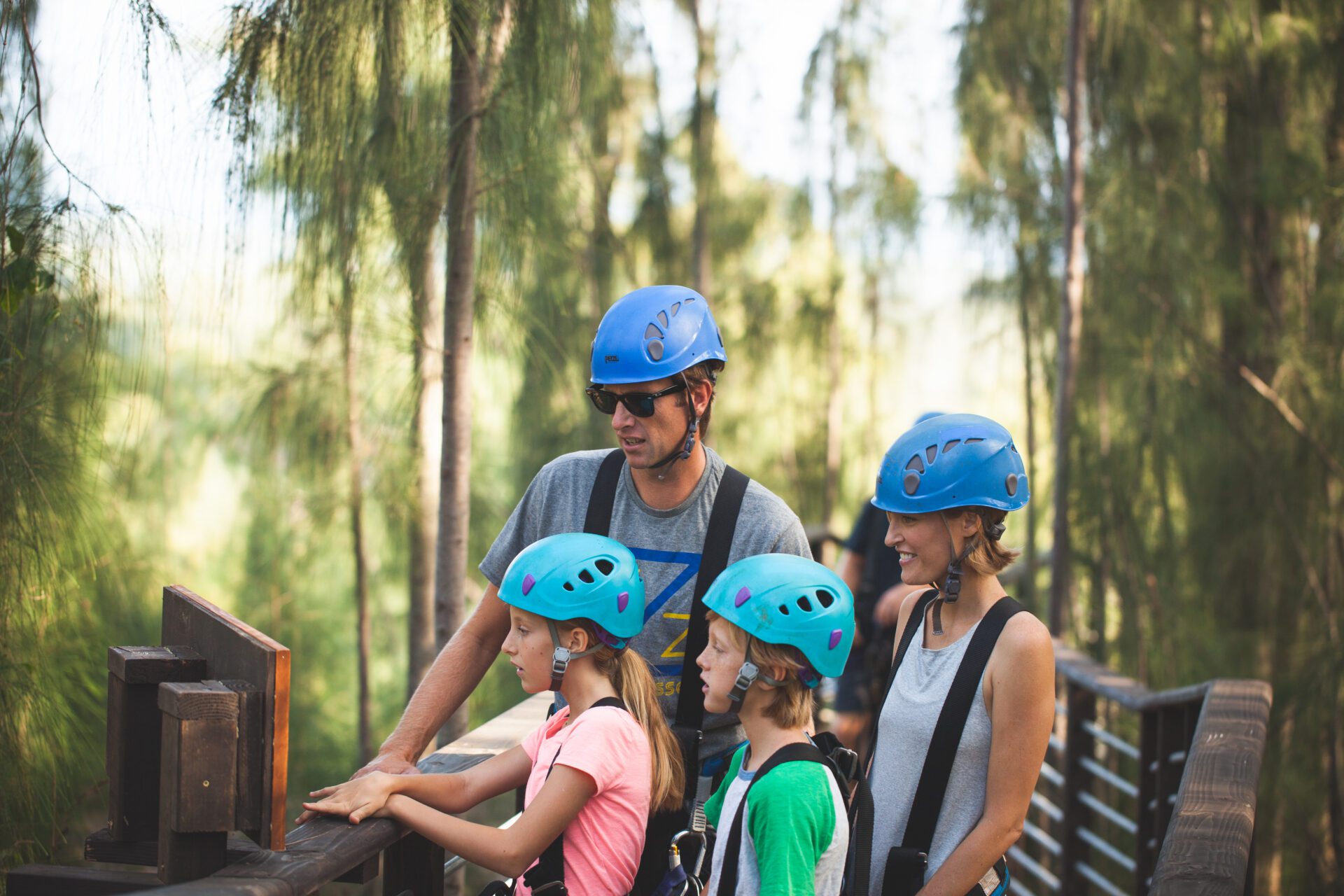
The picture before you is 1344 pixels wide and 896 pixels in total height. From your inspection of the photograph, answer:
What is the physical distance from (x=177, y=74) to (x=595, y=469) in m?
1.28

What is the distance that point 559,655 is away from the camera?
6.82ft

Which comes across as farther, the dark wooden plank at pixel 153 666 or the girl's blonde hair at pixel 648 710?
the girl's blonde hair at pixel 648 710

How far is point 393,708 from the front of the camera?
12.1 m

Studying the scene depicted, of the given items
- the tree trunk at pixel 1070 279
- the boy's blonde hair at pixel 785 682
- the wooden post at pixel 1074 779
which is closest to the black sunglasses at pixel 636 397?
the boy's blonde hair at pixel 785 682

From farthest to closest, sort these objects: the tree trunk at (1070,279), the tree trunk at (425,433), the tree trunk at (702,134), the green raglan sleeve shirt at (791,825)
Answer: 1. the tree trunk at (702,134)
2. the tree trunk at (1070,279)
3. the tree trunk at (425,433)
4. the green raglan sleeve shirt at (791,825)


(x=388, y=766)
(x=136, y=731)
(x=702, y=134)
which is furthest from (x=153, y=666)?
(x=702, y=134)

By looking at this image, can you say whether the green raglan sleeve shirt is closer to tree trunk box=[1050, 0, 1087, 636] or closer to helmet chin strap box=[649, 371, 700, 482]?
helmet chin strap box=[649, 371, 700, 482]

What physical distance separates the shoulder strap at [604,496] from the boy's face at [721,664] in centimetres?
36

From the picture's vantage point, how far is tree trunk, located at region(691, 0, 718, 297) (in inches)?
311

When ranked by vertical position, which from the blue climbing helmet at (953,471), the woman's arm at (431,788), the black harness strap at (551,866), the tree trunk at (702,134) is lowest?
the black harness strap at (551,866)

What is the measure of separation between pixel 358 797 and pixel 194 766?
1.21ft

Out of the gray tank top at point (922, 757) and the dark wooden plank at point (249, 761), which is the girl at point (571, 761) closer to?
the dark wooden plank at point (249, 761)

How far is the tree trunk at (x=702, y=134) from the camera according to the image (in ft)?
25.9

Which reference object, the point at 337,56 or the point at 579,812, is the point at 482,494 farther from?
the point at 579,812
